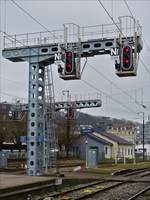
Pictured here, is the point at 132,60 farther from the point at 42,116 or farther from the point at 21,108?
the point at 21,108

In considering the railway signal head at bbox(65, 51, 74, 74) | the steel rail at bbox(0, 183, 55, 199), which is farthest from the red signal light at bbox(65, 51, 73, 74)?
the steel rail at bbox(0, 183, 55, 199)

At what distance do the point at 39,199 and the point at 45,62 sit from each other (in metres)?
15.5

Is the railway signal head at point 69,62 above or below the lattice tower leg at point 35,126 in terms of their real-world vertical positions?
above

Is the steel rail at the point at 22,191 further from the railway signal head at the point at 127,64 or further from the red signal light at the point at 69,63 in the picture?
the railway signal head at the point at 127,64

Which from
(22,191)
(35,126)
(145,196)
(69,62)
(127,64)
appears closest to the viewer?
(22,191)

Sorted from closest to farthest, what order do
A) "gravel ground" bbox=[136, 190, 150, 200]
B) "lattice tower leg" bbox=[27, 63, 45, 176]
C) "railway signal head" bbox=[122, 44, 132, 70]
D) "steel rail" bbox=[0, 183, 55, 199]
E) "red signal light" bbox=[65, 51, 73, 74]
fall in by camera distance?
"steel rail" bbox=[0, 183, 55, 199], "gravel ground" bbox=[136, 190, 150, 200], "railway signal head" bbox=[122, 44, 132, 70], "red signal light" bbox=[65, 51, 73, 74], "lattice tower leg" bbox=[27, 63, 45, 176]

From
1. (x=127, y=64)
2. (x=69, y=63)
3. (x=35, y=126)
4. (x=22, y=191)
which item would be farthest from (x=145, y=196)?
(x=35, y=126)

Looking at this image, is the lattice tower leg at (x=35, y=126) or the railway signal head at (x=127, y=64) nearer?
the railway signal head at (x=127, y=64)

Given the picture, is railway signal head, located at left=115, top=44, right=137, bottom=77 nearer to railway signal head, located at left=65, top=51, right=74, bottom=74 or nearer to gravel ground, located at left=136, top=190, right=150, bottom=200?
railway signal head, located at left=65, top=51, right=74, bottom=74

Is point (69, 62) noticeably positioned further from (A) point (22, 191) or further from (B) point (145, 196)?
(A) point (22, 191)

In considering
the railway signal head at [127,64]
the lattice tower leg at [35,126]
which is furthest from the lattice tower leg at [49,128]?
the railway signal head at [127,64]

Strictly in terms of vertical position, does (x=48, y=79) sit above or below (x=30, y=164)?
above

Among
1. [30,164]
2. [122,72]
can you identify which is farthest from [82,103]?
[122,72]

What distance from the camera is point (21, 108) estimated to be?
67.9 m
